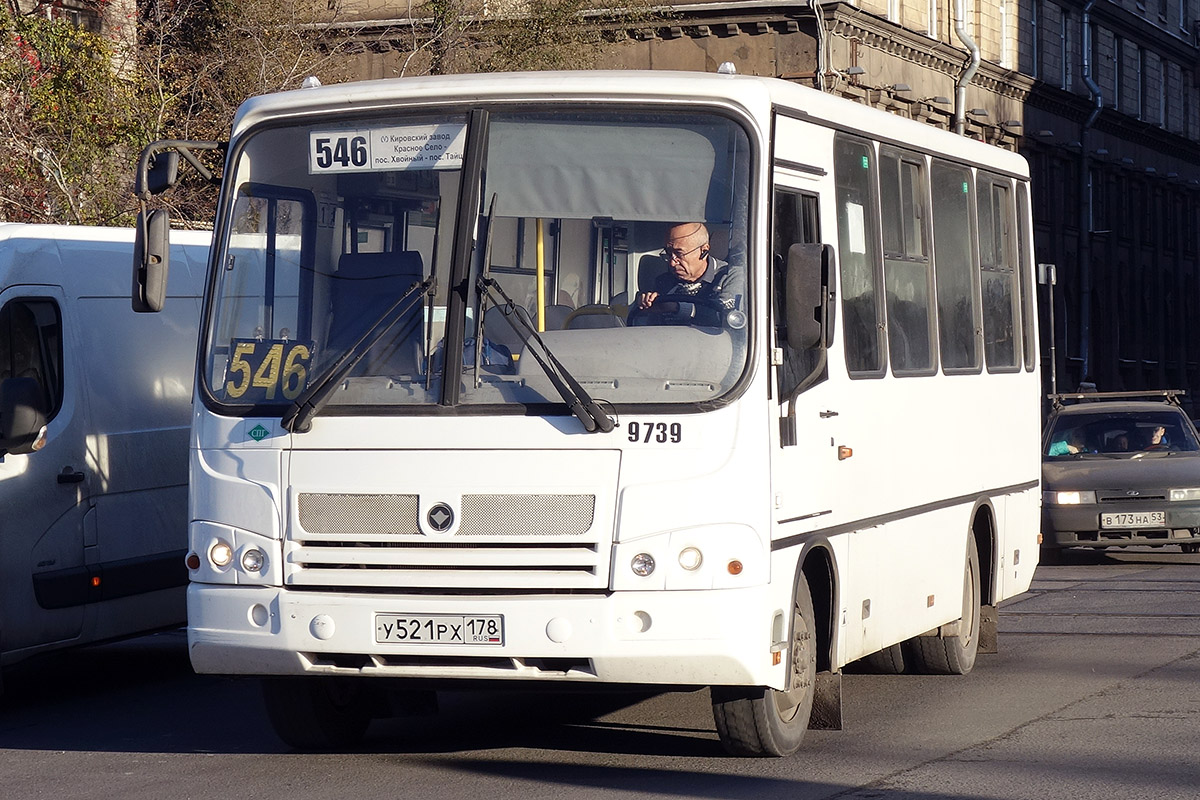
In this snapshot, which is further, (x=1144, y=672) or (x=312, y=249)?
(x=1144, y=672)

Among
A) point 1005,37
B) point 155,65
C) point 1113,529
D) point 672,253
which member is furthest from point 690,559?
point 1005,37

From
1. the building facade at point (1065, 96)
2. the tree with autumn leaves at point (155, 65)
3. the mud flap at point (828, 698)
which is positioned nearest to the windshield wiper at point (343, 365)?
the mud flap at point (828, 698)

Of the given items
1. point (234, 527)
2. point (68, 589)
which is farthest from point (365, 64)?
point (234, 527)

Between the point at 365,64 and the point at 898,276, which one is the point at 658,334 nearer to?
the point at 898,276

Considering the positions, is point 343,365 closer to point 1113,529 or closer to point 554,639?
point 554,639

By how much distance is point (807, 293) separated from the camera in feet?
26.1

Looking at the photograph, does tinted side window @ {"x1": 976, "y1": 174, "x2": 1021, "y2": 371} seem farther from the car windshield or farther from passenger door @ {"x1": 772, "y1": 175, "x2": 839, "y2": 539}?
the car windshield

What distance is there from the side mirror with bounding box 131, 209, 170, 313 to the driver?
197 centimetres

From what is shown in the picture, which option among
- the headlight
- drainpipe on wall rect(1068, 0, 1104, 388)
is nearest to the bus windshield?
the headlight

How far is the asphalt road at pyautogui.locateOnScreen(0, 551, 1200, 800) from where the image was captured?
8.00m

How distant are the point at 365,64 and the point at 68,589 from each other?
1201 inches

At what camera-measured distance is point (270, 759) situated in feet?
29.0

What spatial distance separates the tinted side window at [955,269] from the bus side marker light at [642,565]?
11.5ft

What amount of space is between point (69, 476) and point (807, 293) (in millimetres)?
4552
